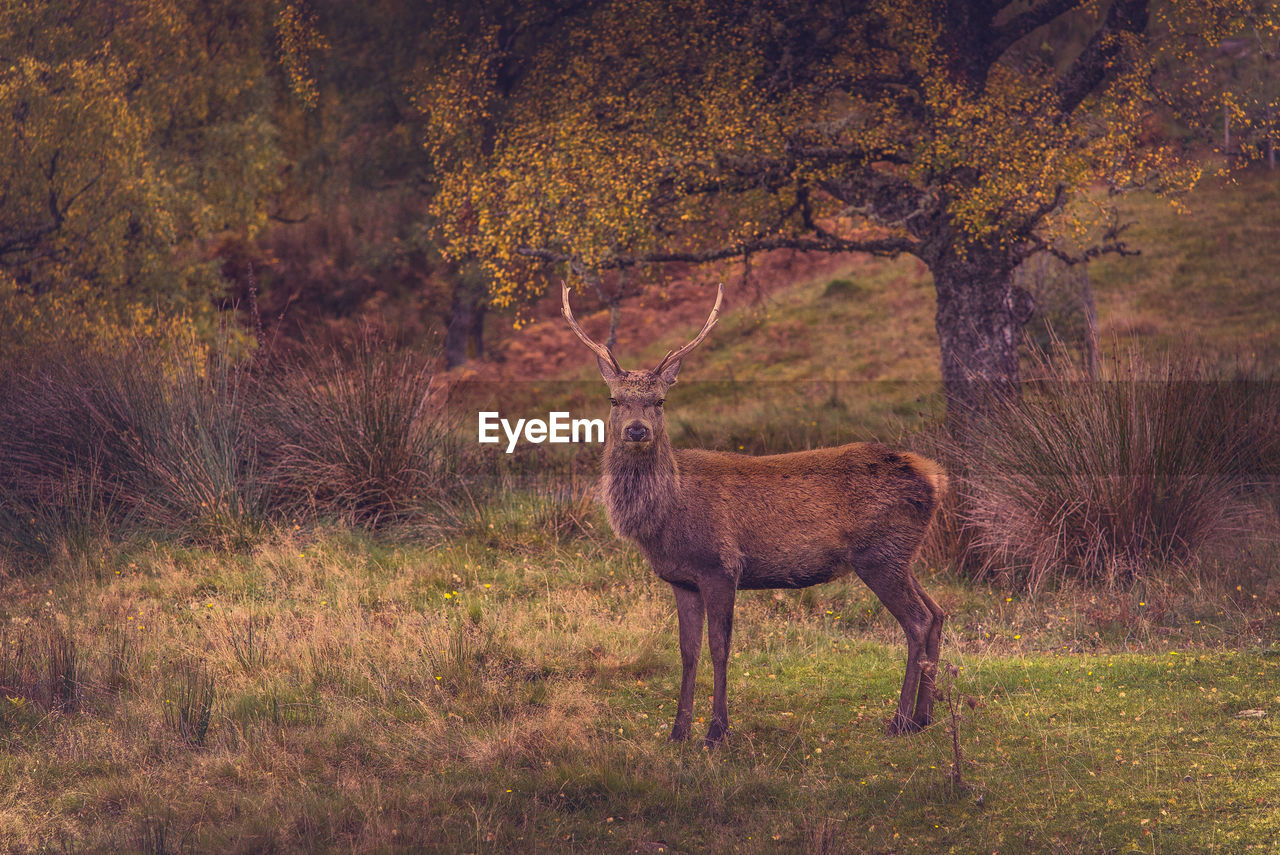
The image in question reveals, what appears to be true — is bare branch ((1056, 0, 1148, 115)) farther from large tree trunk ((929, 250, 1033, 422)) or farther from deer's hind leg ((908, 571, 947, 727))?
deer's hind leg ((908, 571, 947, 727))

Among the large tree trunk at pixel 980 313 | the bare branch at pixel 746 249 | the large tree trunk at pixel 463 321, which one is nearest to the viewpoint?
the large tree trunk at pixel 980 313

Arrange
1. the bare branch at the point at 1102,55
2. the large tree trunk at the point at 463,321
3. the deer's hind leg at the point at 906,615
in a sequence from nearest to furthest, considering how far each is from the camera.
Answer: the deer's hind leg at the point at 906,615 → the bare branch at the point at 1102,55 → the large tree trunk at the point at 463,321

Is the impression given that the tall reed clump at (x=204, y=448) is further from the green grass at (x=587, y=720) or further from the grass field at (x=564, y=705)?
the green grass at (x=587, y=720)

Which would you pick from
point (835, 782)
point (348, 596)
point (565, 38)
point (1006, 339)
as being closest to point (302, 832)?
point (835, 782)

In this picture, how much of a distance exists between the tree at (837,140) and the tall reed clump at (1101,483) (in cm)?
221

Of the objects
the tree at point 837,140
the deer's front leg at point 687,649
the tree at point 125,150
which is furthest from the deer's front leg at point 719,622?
the tree at point 125,150

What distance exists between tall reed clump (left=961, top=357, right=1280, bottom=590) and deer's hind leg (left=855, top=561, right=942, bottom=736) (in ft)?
13.6

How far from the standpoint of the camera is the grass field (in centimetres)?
605

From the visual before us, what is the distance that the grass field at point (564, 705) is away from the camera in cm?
605

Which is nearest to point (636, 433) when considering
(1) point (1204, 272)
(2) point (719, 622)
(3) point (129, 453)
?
(2) point (719, 622)

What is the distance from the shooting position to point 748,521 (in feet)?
23.4

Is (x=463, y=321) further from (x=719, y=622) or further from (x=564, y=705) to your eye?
(x=719, y=622)

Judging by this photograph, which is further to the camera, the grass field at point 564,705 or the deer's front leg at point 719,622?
the deer's front leg at point 719,622

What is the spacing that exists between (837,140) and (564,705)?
33.3 feet
